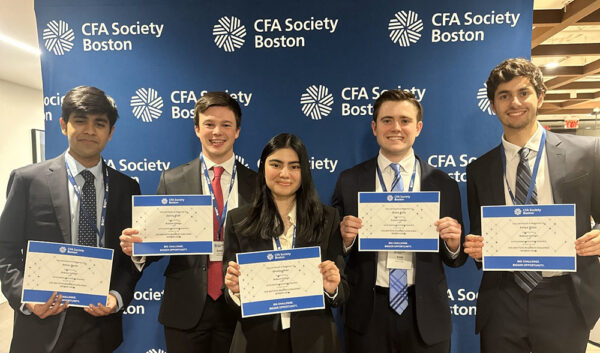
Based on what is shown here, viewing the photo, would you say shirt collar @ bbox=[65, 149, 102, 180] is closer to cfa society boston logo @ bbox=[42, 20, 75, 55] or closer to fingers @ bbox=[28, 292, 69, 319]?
fingers @ bbox=[28, 292, 69, 319]

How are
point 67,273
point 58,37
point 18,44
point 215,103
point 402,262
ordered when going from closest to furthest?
point 67,273 → point 402,262 → point 215,103 → point 58,37 → point 18,44

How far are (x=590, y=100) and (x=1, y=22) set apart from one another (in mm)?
13416

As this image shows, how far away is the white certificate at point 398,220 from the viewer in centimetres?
195

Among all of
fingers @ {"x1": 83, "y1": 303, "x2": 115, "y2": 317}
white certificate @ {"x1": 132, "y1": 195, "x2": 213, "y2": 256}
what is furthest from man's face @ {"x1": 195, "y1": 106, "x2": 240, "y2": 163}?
fingers @ {"x1": 83, "y1": 303, "x2": 115, "y2": 317}

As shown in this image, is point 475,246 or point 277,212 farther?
point 475,246

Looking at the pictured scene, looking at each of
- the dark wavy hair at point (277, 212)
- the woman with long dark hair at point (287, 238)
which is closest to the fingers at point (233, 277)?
the woman with long dark hair at point (287, 238)

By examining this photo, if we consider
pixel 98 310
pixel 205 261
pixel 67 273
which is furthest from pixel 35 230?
pixel 205 261

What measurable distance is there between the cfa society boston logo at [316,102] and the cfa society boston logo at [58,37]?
201 cm

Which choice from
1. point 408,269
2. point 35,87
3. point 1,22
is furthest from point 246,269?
point 35,87

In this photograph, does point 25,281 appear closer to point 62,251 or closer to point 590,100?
point 62,251

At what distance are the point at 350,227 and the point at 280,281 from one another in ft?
1.79

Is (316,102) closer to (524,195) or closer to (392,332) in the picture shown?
(524,195)

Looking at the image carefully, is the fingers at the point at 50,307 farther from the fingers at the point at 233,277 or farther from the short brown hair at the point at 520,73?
the short brown hair at the point at 520,73

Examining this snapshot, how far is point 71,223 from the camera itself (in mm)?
2039
